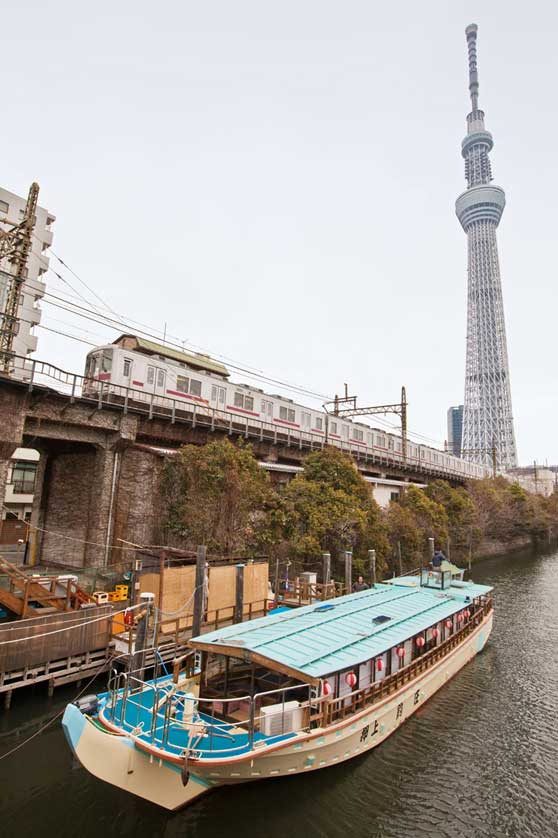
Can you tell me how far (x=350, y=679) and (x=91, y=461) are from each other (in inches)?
863

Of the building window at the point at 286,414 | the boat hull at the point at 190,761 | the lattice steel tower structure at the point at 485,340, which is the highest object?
the lattice steel tower structure at the point at 485,340

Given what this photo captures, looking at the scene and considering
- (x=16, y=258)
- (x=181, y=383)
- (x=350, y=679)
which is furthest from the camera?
(x=181, y=383)

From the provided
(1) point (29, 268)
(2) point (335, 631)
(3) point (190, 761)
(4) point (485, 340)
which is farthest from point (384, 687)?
(4) point (485, 340)

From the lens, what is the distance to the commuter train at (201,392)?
93.3 feet

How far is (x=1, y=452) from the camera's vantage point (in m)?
21.6

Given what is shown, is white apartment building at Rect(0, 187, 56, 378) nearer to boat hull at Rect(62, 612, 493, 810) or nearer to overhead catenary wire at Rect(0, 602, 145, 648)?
overhead catenary wire at Rect(0, 602, 145, 648)

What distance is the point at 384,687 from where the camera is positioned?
1310 centimetres

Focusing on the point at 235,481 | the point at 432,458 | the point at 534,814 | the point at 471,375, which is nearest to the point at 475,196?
the point at 471,375

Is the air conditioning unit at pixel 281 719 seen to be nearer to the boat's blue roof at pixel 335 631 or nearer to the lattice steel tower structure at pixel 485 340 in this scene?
the boat's blue roof at pixel 335 631

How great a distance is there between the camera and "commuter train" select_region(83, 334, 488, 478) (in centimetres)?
2844

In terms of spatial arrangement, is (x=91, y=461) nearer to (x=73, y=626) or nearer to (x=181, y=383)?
(x=181, y=383)

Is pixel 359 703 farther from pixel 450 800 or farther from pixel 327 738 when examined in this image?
pixel 450 800

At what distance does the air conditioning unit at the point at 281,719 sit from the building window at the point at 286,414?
2881 centimetres

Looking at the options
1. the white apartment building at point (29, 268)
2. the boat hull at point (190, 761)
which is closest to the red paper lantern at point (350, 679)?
the boat hull at point (190, 761)
